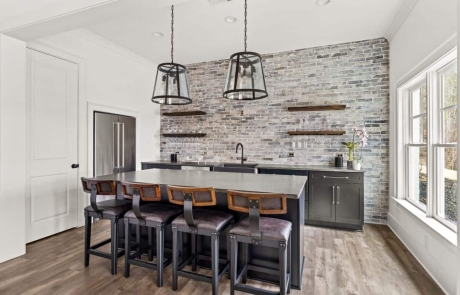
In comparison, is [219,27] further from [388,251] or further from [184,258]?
[388,251]

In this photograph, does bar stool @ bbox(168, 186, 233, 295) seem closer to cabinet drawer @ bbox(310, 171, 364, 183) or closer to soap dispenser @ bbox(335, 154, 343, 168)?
cabinet drawer @ bbox(310, 171, 364, 183)

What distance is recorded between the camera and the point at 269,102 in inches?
191

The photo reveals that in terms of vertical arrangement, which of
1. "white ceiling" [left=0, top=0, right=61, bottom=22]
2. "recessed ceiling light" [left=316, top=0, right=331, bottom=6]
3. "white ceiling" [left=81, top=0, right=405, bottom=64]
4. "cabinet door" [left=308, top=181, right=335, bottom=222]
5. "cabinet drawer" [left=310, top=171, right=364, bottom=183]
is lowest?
"cabinet door" [left=308, top=181, right=335, bottom=222]

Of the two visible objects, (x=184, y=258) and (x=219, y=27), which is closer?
(x=184, y=258)

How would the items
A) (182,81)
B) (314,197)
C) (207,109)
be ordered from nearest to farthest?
(182,81), (314,197), (207,109)

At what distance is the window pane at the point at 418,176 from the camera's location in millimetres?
3045

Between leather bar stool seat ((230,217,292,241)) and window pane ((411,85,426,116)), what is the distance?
255 centimetres

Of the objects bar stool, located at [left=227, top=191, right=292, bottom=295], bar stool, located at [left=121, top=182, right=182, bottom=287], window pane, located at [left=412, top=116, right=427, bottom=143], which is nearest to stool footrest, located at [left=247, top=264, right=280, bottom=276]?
bar stool, located at [left=227, top=191, right=292, bottom=295]

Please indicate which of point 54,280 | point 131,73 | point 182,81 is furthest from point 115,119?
point 54,280

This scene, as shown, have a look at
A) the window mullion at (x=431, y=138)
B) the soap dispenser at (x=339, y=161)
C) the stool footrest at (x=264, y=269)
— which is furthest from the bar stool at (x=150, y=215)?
the soap dispenser at (x=339, y=161)

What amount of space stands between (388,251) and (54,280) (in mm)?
3816

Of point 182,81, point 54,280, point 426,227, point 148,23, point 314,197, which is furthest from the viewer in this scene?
point 314,197

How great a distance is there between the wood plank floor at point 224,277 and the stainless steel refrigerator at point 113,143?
1.40 metres

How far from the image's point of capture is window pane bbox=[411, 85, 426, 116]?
3.07 m
